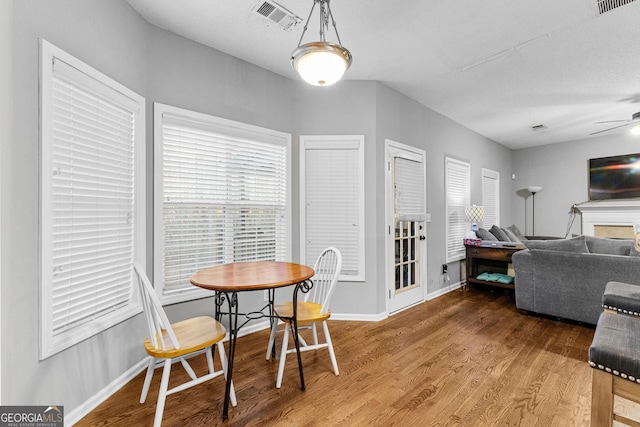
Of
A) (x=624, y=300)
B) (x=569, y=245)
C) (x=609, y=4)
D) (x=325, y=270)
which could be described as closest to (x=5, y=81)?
(x=325, y=270)

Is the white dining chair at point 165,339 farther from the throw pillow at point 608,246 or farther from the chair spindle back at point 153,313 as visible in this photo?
the throw pillow at point 608,246

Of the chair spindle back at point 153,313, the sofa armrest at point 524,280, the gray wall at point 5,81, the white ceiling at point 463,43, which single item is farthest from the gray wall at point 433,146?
the gray wall at point 5,81

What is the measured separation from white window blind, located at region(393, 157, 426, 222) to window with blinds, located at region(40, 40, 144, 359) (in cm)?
282

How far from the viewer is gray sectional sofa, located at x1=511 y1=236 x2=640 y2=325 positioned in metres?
2.81

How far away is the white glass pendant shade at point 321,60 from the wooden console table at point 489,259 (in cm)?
382

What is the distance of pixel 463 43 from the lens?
8.72 feet

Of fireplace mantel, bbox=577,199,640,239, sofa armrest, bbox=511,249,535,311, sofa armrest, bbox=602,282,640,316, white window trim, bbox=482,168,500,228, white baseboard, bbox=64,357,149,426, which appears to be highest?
white window trim, bbox=482,168,500,228

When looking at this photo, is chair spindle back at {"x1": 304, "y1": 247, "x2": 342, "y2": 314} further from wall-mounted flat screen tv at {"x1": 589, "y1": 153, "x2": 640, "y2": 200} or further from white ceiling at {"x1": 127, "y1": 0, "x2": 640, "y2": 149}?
wall-mounted flat screen tv at {"x1": 589, "y1": 153, "x2": 640, "y2": 200}

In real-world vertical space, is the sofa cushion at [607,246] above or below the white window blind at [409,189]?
below

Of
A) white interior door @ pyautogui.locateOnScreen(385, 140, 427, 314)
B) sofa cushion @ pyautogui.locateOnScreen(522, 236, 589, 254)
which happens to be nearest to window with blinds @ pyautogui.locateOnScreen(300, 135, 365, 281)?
white interior door @ pyautogui.locateOnScreen(385, 140, 427, 314)

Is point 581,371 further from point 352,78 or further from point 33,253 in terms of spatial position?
point 33,253

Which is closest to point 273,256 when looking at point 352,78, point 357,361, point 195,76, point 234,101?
point 357,361

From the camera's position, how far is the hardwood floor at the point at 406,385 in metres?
1.71

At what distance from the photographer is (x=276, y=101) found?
3.21 m
